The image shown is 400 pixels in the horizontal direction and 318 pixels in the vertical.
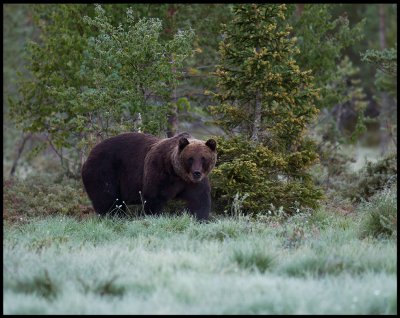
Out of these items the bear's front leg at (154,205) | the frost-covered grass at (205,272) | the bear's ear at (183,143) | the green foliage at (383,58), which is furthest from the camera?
the green foliage at (383,58)

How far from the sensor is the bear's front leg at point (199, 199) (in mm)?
11578

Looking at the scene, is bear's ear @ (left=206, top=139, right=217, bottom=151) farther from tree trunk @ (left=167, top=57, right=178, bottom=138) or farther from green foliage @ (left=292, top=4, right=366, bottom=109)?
green foliage @ (left=292, top=4, right=366, bottom=109)

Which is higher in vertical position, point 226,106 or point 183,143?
point 226,106

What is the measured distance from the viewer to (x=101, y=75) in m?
13.5

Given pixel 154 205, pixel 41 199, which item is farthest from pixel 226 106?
pixel 41 199

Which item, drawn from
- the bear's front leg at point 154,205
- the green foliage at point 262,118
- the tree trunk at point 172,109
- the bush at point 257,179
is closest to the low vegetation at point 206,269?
the bear's front leg at point 154,205

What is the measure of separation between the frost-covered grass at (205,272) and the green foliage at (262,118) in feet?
8.70

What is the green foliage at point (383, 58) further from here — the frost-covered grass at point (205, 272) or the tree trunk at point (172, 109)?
the frost-covered grass at point (205, 272)

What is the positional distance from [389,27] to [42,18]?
27.1m

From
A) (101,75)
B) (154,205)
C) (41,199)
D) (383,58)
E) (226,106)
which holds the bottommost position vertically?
(41,199)

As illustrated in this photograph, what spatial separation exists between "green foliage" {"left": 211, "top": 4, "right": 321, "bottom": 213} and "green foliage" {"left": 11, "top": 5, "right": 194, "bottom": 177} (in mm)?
1239

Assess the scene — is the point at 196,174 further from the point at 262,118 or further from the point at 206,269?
the point at 206,269

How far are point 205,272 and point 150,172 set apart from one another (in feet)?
16.5

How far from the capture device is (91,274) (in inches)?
277
